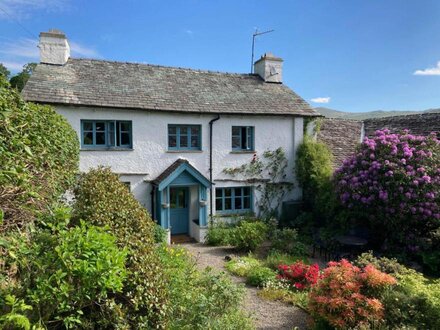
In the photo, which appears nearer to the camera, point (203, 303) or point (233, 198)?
point (203, 303)

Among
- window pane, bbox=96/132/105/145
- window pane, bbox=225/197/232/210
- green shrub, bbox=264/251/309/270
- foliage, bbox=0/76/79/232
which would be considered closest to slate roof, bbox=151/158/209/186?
window pane, bbox=225/197/232/210

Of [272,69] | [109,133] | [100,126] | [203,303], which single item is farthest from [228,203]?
[203,303]

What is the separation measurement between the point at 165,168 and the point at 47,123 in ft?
24.8

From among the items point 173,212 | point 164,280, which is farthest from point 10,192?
point 173,212

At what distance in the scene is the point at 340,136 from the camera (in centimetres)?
1897

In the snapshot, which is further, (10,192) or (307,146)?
(307,146)

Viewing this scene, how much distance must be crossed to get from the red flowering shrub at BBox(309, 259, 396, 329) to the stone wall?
10886 millimetres

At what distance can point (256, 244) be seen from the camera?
12.4 meters

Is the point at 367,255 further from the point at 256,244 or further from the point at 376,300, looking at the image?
the point at 256,244

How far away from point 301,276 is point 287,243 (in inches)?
162

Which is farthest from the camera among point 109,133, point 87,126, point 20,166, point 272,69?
point 272,69

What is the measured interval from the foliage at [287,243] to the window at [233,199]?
2.74 meters

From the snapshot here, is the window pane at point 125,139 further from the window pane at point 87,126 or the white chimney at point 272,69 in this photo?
the white chimney at point 272,69

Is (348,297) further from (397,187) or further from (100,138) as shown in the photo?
(100,138)
